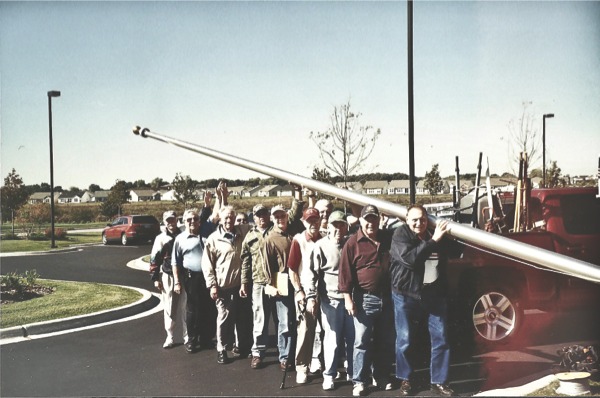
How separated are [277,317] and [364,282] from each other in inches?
59.2

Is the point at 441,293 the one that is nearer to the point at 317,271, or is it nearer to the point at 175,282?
the point at 317,271

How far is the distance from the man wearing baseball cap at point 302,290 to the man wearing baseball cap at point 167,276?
197 cm

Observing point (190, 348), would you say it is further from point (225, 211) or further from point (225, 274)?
point (225, 211)

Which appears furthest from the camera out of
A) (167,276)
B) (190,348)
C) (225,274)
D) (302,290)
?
(167,276)

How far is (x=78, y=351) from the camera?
266 inches

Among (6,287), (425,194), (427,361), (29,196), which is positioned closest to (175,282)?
(427,361)

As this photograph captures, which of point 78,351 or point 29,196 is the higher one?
point 29,196

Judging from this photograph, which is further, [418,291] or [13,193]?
[13,193]

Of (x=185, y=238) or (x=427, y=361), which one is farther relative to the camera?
(x=185, y=238)

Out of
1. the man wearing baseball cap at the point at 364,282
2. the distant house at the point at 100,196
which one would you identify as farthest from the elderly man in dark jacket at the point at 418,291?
the distant house at the point at 100,196

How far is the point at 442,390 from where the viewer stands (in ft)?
16.3

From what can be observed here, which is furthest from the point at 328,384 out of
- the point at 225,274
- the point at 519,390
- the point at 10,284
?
the point at 10,284

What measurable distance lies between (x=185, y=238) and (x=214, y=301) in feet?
2.85

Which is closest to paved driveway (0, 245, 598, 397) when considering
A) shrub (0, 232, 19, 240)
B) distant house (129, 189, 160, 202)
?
shrub (0, 232, 19, 240)
